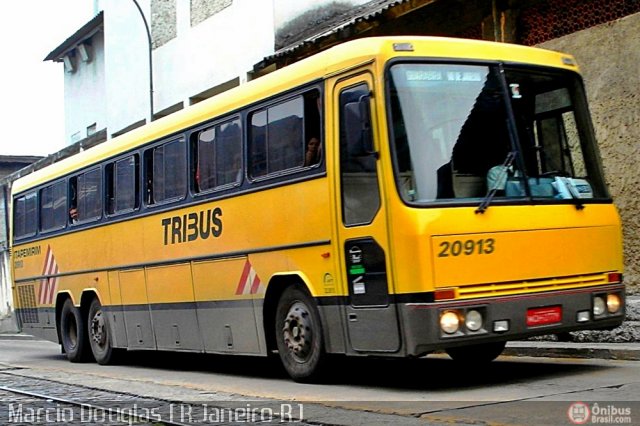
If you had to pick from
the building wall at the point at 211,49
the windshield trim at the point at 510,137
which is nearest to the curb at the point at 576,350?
the windshield trim at the point at 510,137

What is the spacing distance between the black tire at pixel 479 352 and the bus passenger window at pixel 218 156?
293 cm

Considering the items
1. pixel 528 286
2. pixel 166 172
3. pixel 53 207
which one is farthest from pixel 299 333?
pixel 53 207

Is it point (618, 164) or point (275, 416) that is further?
point (618, 164)

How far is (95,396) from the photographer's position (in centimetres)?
1048

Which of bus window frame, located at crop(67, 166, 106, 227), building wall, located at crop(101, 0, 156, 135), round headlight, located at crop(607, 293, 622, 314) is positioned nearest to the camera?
round headlight, located at crop(607, 293, 622, 314)

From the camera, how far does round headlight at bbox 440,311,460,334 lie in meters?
8.54

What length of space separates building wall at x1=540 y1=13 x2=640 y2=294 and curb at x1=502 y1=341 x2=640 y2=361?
1414 mm

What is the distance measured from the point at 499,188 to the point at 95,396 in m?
4.50

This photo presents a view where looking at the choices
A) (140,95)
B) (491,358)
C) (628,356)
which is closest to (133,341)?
(491,358)

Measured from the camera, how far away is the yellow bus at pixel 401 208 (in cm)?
873

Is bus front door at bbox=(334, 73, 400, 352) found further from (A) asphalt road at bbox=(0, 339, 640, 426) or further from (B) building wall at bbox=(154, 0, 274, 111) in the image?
(B) building wall at bbox=(154, 0, 274, 111)

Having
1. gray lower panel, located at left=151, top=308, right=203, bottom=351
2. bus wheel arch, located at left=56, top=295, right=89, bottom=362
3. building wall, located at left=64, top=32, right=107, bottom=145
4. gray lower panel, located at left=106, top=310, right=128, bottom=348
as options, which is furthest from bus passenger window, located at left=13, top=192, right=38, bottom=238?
building wall, located at left=64, top=32, right=107, bottom=145

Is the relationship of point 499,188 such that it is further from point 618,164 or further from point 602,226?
point 618,164

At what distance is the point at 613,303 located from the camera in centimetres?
957
